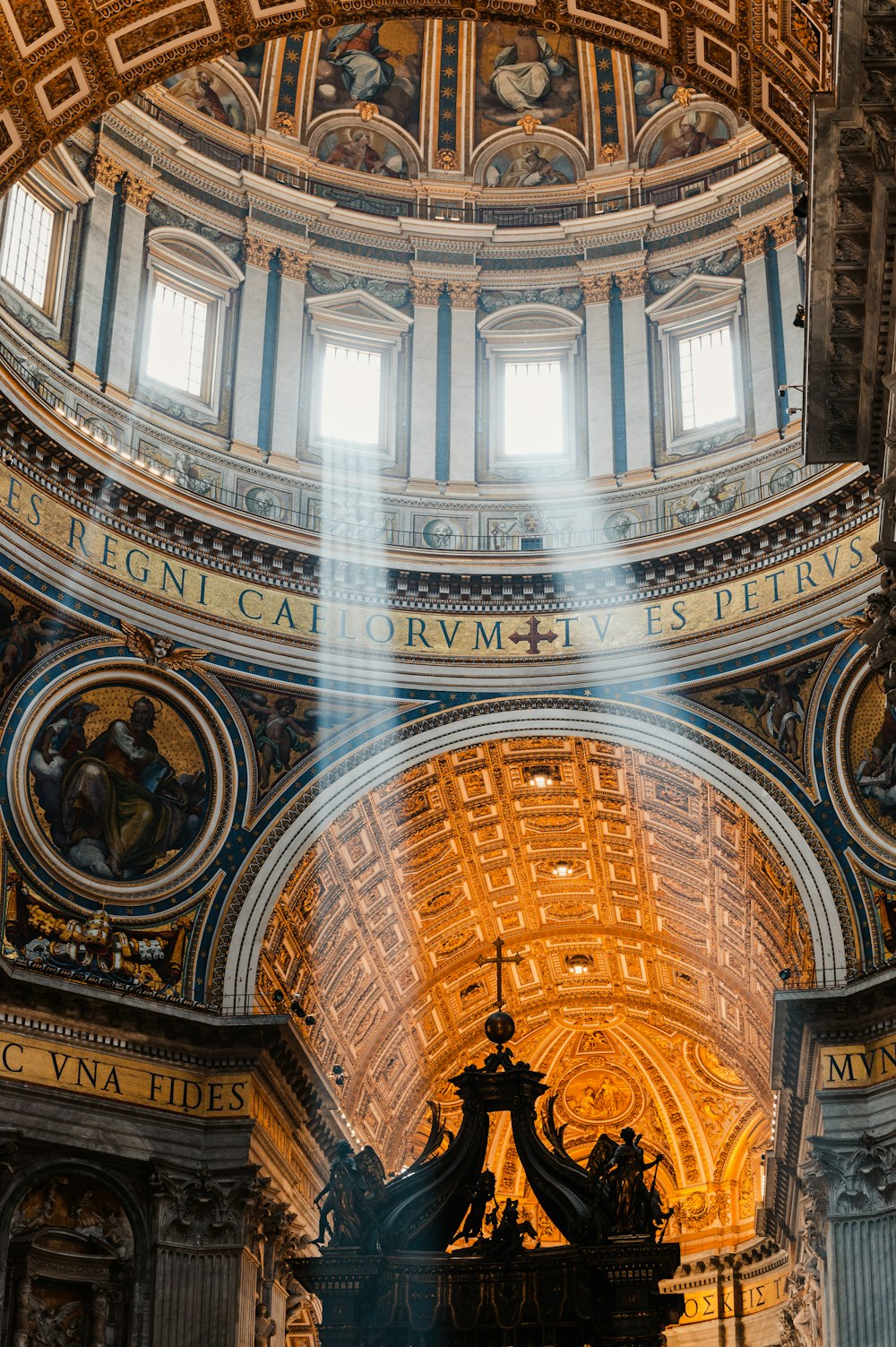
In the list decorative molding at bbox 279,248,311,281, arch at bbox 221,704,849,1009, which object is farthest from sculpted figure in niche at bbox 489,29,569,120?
arch at bbox 221,704,849,1009

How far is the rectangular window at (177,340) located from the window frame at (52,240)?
1.84m

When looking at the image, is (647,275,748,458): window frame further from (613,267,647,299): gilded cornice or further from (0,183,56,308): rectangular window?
(0,183,56,308): rectangular window

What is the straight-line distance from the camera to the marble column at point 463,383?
104 feet

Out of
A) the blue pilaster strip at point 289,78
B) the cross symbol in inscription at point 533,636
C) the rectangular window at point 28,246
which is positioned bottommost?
the cross symbol in inscription at point 533,636

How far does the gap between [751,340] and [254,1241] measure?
51.5 feet

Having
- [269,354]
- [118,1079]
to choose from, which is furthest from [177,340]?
[118,1079]

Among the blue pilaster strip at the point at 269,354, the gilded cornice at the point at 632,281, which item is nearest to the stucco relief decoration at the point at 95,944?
the blue pilaster strip at the point at 269,354

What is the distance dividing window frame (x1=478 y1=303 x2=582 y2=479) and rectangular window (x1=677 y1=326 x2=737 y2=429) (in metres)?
1.84

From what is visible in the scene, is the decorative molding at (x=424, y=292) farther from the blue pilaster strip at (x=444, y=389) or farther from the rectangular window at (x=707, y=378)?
the rectangular window at (x=707, y=378)

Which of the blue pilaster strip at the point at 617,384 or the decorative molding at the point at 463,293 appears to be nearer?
the blue pilaster strip at the point at 617,384

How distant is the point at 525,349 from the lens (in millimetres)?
32781

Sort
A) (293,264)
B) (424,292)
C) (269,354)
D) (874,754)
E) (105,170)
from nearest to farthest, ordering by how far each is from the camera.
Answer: (874,754), (105,170), (269,354), (293,264), (424,292)

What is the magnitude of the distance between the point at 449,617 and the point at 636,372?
5.45 metres

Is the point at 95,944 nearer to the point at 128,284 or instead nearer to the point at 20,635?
the point at 20,635
